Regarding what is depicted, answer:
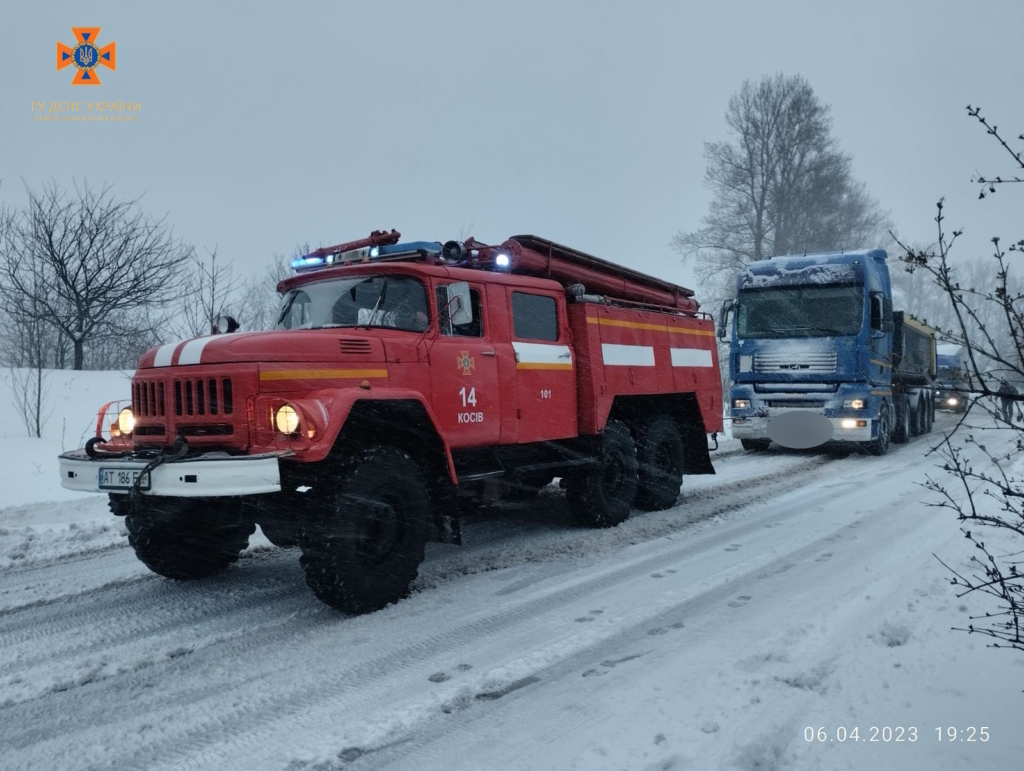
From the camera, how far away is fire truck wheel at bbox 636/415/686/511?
884cm

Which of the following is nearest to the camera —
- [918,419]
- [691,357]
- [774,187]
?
[691,357]

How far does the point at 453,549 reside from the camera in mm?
7109

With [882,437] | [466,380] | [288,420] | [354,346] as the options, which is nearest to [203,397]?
[288,420]

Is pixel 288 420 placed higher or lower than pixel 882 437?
higher

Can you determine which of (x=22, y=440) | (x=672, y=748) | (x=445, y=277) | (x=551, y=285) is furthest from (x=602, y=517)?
(x=22, y=440)

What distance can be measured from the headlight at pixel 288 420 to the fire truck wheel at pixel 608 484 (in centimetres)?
366

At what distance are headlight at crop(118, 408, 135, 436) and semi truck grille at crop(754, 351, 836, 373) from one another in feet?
36.4

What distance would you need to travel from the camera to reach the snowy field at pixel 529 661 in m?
3.22

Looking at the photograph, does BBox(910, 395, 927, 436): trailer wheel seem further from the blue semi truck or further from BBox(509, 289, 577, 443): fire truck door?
BBox(509, 289, 577, 443): fire truck door

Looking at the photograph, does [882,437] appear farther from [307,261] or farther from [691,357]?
[307,261]

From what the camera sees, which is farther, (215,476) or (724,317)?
(724,317)
